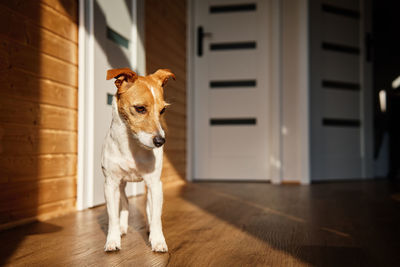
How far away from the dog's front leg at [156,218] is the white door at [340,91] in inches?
130

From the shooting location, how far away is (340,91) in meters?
4.57

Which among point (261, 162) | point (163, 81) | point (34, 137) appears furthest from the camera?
point (261, 162)

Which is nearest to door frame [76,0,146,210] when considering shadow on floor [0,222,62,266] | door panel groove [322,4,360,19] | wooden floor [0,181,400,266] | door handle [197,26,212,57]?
wooden floor [0,181,400,266]

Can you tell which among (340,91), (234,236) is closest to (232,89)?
(340,91)

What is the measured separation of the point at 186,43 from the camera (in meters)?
4.51

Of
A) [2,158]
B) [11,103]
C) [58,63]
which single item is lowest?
[2,158]

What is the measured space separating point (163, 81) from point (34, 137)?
3.11ft

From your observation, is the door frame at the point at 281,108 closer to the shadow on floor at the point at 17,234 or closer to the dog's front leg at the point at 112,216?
the shadow on floor at the point at 17,234

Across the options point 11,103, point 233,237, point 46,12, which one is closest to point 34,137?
point 11,103

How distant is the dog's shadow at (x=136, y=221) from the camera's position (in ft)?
5.61

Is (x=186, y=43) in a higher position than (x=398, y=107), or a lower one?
higher

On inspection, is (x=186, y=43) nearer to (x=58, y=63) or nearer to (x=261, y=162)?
(x=261, y=162)

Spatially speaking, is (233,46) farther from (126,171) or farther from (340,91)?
(126,171)

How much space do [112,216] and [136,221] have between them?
2.04 ft
